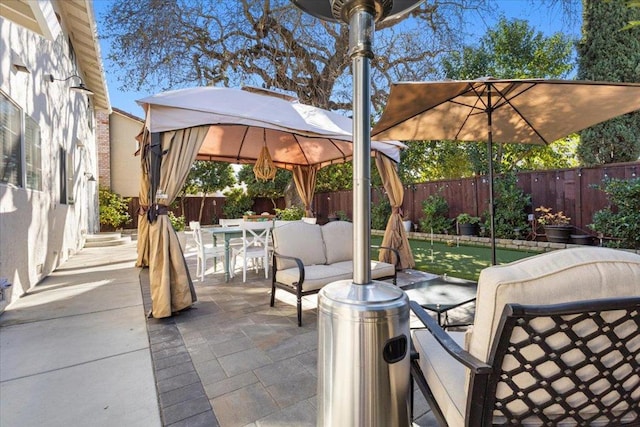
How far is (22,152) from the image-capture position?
4.32 metres

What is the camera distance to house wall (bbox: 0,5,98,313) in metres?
3.84

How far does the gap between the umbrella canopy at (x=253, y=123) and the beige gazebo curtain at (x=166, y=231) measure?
0.20 meters

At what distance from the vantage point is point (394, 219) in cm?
569

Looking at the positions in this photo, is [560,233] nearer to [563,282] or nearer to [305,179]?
[305,179]

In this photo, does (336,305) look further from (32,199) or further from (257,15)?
(257,15)

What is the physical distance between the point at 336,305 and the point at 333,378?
28 cm

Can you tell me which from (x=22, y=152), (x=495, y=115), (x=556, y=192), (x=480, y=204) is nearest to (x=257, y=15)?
(x=22, y=152)

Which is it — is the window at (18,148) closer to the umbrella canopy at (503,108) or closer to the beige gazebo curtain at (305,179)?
the umbrella canopy at (503,108)

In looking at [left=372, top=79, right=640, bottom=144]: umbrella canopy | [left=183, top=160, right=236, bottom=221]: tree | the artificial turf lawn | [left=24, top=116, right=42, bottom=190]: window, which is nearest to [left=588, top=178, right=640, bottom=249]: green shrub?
the artificial turf lawn

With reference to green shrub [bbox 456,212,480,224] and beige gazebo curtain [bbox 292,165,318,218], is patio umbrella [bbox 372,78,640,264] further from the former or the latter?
green shrub [bbox 456,212,480,224]

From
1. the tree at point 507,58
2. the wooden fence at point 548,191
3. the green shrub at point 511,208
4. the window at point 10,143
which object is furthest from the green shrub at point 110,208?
the green shrub at point 511,208

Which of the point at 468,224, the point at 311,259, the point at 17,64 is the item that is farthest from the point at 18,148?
the point at 468,224

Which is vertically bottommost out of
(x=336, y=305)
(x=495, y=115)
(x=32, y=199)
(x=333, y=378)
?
(x=333, y=378)

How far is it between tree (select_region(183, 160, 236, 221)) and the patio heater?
16078mm
